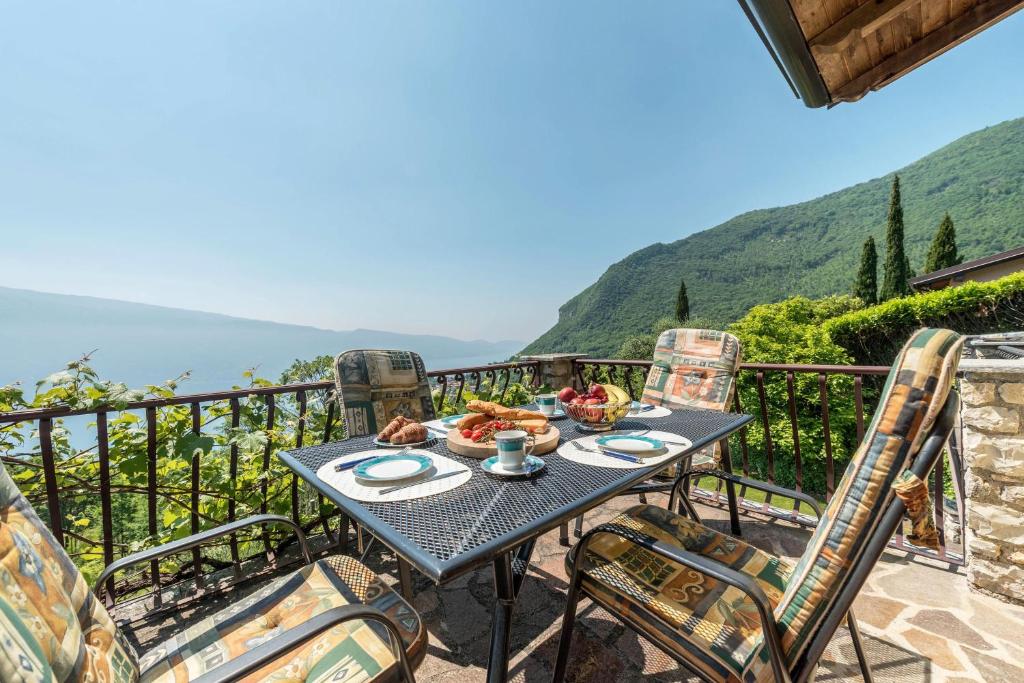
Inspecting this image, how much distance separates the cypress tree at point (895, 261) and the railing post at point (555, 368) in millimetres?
26664

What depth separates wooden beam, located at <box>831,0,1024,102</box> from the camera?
188 cm

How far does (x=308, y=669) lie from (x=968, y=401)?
2947 millimetres

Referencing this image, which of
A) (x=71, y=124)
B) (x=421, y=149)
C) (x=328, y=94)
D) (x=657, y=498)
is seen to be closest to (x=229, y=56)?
(x=328, y=94)

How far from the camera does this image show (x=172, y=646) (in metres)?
1.08

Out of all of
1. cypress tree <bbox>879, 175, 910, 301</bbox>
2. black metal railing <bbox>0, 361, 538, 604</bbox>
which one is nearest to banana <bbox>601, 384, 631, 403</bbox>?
black metal railing <bbox>0, 361, 538, 604</bbox>

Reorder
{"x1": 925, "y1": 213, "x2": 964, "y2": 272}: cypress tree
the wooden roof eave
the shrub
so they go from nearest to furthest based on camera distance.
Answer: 1. the wooden roof eave
2. the shrub
3. {"x1": 925, "y1": 213, "x2": 964, "y2": 272}: cypress tree

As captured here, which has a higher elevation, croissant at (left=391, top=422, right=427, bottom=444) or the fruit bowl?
the fruit bowl

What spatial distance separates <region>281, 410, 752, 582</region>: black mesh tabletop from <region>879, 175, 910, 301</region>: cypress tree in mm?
28963

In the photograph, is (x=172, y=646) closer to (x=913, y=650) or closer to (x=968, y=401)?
(x=913, y=650)

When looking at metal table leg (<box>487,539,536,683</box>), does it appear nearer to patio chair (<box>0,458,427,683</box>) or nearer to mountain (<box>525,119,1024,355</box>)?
patio chair (<box>0,458,427,683</box>)

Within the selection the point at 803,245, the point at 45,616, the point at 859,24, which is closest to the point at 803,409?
the point at 859,24

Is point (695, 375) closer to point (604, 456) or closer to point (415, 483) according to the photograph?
point (604, 456)

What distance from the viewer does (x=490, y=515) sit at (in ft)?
3.23

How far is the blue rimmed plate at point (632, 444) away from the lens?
1407mm
